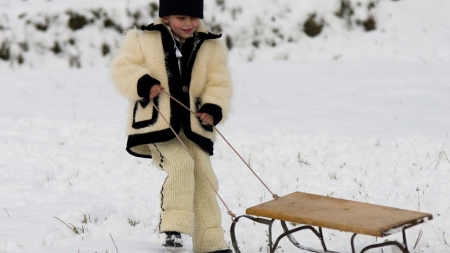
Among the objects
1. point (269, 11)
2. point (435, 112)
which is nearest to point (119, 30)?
point (269, 11)

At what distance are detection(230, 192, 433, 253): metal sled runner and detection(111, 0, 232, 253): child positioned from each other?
398 millimetres

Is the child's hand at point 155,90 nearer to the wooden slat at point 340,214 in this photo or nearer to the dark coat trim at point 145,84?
the dark coat trim at point 145,84

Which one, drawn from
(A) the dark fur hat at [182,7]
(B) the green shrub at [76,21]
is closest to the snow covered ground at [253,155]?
(A) the dark fur hat at [182,7]

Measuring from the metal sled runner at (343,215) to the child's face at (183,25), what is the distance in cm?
117

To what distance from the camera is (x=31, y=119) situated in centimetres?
958

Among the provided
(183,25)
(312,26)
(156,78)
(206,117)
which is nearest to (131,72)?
(156,78)

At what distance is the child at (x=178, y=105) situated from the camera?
4535 mm

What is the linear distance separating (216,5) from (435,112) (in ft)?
19.9

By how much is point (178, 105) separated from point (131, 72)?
349mm

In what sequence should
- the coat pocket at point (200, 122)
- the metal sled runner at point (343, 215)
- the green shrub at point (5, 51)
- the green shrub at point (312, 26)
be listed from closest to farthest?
the metal sled runner at point (343, 215), the coat pocket at point (200, 122), the green shrub at point (5, 51), the green shrub at point (312, 26)

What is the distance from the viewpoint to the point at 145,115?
4.62m

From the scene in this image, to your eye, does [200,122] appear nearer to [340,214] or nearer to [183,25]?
[183,25]

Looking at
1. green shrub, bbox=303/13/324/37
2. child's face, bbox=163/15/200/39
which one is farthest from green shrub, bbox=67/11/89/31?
child's face, bbox=163/15/200/39

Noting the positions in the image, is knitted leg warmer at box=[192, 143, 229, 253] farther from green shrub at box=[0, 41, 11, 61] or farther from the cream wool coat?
green shrub at box=[0, 41, 11, 61]
